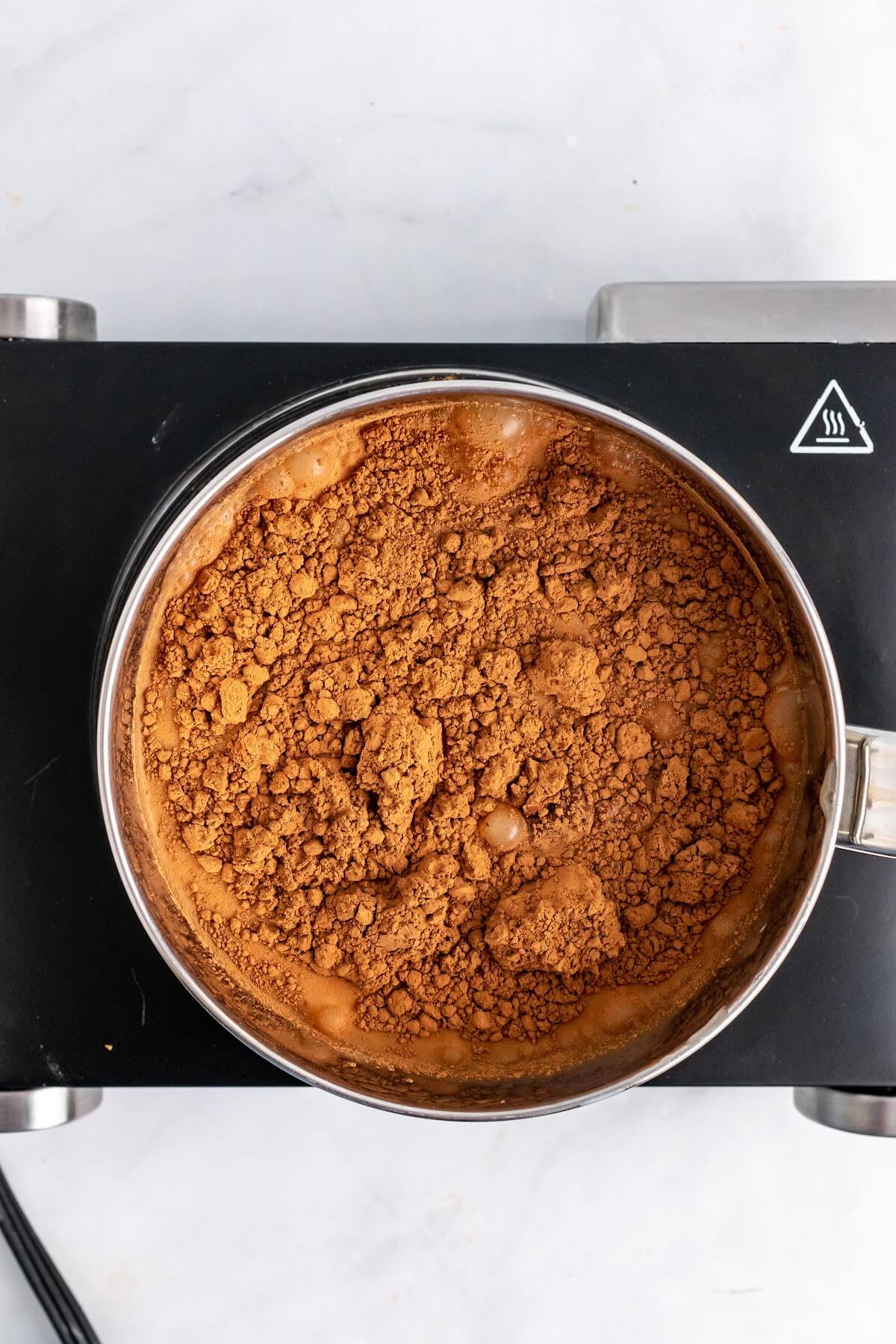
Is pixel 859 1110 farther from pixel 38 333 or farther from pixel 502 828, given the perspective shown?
pixel 38 333

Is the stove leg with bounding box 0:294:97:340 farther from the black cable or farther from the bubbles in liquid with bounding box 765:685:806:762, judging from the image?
the black cable

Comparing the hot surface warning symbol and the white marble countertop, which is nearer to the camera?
the hot surface warning symbol

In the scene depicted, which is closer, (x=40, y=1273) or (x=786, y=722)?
(x=786, y=722)

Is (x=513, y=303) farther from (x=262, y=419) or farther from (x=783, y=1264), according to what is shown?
(x=783, y=1264)

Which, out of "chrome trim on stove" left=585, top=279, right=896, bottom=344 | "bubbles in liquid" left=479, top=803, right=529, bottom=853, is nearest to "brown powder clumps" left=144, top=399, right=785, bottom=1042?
"bubbles in liquid" left=479, top=803, right=529, bottom=853

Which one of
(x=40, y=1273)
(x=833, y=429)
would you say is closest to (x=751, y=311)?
(x=833, y=429)

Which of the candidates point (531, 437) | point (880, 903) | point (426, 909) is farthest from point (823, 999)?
point (531, 437)
